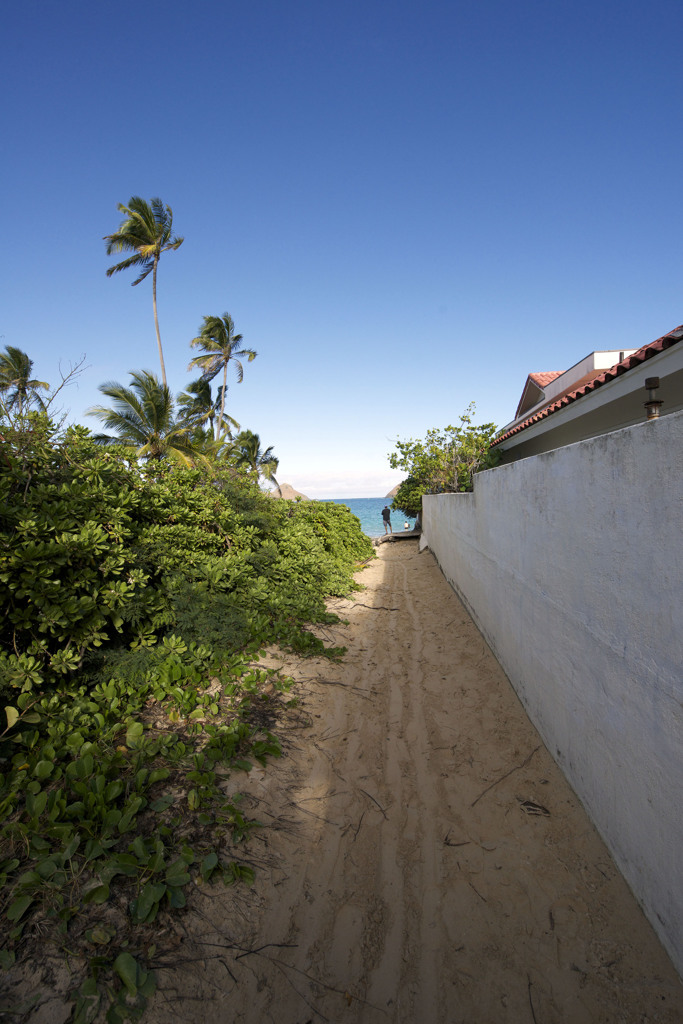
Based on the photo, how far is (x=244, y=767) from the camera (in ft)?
10.3

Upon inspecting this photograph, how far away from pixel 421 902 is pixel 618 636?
159 cm

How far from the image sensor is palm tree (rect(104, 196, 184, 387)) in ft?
69.5

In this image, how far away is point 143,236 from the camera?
21.6 m

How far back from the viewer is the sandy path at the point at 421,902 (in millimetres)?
1865

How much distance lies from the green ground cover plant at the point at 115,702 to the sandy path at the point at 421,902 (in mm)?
247

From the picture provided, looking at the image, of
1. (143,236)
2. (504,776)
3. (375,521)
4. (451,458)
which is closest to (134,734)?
(504,776)

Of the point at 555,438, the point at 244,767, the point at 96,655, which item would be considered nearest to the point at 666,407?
the point at 555,438

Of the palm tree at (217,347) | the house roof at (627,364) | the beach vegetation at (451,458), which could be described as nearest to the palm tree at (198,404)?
the palm tree at (217,347)

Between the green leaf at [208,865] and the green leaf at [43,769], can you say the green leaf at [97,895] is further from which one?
the green leaf at [43,769]

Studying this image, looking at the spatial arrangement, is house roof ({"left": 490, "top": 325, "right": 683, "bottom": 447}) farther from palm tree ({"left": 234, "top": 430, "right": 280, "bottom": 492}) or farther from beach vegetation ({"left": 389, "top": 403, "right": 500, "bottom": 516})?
palm tree ({"left": 234, "top": 430, "right": 280, "bottom": 492})

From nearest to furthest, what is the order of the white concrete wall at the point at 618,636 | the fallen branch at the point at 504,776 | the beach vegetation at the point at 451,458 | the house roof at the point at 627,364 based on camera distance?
the white concrete wall at the point at 618,636
the fallen branch at the point at 504,776
the house roof at the point at 627,364
the beach vegetation at the point at 451,458

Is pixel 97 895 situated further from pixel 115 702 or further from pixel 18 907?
pixel 115 702

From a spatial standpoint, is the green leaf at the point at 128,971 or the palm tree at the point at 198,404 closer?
the green leaf at the point at 128,971

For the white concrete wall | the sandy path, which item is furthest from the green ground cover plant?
the white concrete wall
